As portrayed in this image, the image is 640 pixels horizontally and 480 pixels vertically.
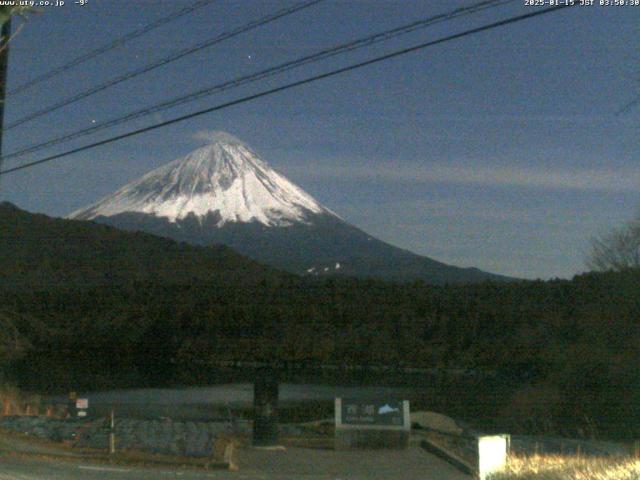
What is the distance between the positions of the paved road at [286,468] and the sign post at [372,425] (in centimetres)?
35

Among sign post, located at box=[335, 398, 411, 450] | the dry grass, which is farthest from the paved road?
the dry grass

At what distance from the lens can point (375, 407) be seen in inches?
664

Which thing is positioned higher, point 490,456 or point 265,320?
point 265,320

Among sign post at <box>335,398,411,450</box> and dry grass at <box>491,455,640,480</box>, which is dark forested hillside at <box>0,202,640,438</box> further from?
dry grass at <box>491,455,640,480</box>

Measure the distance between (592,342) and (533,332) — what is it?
7.79 metres

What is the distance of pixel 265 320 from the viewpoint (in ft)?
189

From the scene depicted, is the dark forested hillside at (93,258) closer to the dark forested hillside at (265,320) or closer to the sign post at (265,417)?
the dark forested hillside at (265,320)

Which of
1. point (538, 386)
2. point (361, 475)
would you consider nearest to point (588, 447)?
point (361, 475)

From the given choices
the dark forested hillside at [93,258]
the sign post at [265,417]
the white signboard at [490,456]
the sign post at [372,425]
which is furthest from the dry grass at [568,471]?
the dark forested hillside at [93,258]

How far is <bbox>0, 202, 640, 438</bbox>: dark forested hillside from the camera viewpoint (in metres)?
42.8

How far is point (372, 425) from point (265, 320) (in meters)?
41.2

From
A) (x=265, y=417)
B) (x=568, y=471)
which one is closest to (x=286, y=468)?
(x=265, y=417)

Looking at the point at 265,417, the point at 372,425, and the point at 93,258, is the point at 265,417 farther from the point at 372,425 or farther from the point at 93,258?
the point at 93,258

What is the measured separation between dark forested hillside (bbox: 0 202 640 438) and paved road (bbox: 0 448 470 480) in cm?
2321
